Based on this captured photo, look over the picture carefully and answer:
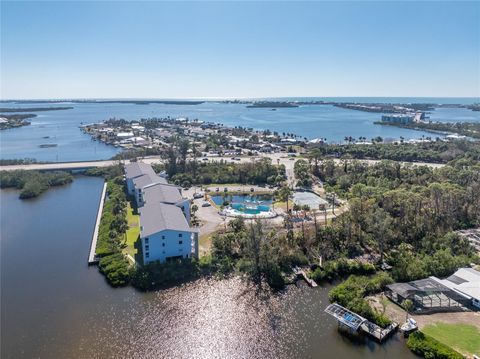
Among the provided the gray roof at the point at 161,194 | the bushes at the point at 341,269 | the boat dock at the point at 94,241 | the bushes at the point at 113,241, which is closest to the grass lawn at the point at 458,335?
the bushes at the point at 341,269

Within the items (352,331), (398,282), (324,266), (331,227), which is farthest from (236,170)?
(352,331)

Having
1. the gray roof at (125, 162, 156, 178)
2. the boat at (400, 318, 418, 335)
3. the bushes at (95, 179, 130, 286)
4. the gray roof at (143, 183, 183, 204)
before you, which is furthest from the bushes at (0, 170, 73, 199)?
the boat at (400, 318, 418, 335)

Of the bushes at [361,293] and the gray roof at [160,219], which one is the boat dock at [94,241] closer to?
the gray roof at [160,219]

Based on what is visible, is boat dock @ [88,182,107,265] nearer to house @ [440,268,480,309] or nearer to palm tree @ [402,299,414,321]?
palm tree @ [402,299,414,321]

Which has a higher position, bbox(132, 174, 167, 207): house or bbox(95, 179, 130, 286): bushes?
bbox(132, 174, 167, 207): house

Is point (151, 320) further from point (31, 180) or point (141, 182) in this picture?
point (31, 180)

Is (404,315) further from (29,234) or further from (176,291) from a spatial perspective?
(29,234)

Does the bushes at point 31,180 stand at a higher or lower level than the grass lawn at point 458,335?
higher
